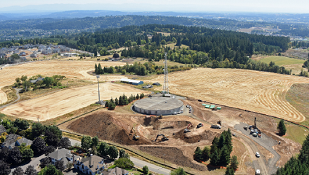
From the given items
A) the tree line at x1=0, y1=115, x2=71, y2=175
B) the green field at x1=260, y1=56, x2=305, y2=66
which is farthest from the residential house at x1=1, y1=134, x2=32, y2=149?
the green field at x1=260, y1=56, x2=305, y2=66

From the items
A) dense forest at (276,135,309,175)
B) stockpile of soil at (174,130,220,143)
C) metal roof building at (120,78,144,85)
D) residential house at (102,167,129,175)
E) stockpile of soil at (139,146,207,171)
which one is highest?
dense forest at (276,135,309,175)

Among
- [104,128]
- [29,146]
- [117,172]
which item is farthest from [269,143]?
[29,146]

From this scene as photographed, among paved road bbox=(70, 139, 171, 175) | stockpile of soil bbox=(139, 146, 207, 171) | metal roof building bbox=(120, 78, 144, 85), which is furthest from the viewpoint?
metal roof building bbox=(120, 78, 144, 85)

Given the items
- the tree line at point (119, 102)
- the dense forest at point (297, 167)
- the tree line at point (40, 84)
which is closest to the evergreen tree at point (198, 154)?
the dense forest at point (297, 167)

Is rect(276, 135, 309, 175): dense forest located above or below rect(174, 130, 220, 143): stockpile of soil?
above

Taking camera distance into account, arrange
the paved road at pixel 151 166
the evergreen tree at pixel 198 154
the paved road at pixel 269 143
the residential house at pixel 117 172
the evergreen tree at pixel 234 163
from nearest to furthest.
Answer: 1. the residential house at pixel 117 172
2. the evergreen tree at pixel 234 163
3. the paved road at pixel 151 166
4. the paved road at pixel 269 143
5. the evergreen tree at pixel 198 154

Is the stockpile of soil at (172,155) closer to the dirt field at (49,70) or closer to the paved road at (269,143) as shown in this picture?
the paved road at (269,143)

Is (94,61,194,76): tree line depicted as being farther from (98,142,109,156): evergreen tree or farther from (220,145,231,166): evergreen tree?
(220,145,231,166): evergreen tree
